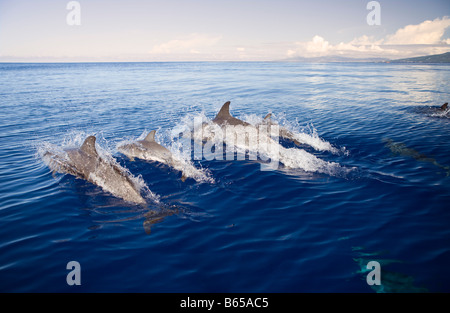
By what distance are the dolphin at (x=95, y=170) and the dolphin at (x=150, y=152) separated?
71.7 inches

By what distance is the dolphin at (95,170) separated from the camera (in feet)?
25.8

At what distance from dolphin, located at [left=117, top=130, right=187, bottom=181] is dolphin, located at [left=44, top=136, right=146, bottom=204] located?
1.82 m

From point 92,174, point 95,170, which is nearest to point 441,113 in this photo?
point 95,170

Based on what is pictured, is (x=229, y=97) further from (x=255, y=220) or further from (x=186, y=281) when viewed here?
(x=186, y=281)

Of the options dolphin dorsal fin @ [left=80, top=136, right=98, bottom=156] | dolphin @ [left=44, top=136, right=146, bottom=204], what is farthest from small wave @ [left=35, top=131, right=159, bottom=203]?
dolphin dorsal fin @ [left=80, top=136, right=98, bottom=156]

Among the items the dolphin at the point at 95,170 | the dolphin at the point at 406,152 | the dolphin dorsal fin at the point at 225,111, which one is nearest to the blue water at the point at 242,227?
the dolphin at the point at 406,152

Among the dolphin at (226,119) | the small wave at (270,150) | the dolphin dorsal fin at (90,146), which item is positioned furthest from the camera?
the dolphin at (226,119)

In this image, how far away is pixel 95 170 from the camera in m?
8.57

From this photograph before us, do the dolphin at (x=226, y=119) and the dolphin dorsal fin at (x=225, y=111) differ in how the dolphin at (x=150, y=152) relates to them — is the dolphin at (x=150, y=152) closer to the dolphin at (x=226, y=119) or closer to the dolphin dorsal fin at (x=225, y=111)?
the dolphin at (x=226, y=119)

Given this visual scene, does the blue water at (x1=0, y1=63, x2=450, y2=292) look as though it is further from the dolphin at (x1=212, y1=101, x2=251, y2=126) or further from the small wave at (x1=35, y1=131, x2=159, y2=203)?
the dolphin at (x1=212, y1=101, x2=251, y2=126)

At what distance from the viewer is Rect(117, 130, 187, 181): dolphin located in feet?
34.5

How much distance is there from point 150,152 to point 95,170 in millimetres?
2651

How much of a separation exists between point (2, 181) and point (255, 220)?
29.4 feet

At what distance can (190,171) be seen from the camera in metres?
9.71
